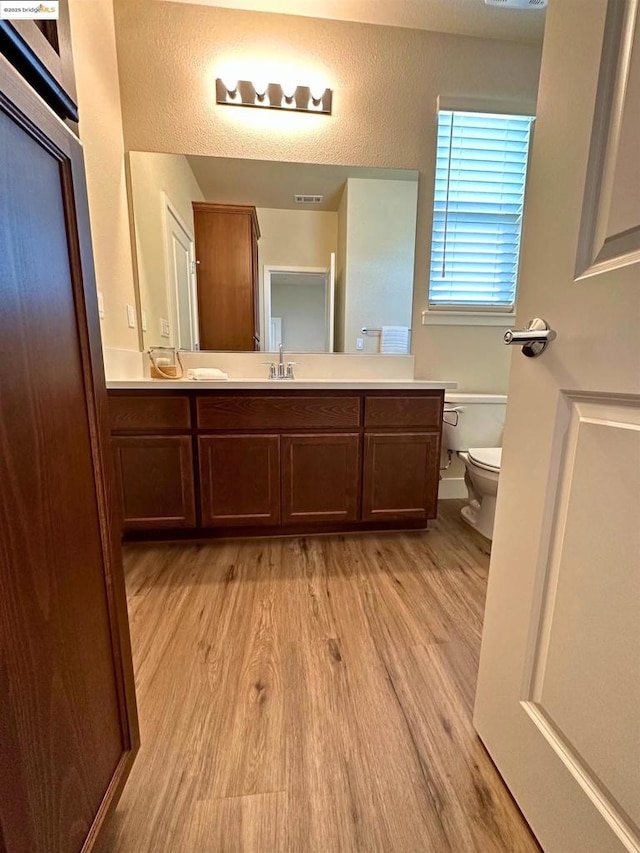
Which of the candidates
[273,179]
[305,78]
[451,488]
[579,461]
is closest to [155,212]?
[273,179]

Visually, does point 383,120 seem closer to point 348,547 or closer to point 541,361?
point 541,361

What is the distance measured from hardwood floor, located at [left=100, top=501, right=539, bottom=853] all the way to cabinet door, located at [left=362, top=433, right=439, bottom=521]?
12.1 inches

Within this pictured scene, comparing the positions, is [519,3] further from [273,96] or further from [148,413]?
[148,413]

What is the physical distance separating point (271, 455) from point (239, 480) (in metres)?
0.20

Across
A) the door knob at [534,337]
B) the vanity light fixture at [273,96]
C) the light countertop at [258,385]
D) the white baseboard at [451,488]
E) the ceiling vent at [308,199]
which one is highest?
the vanity light fixture at [273,96]

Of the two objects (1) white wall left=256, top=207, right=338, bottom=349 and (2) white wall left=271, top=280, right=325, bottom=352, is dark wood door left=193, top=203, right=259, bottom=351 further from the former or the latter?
(2) white wall left=271, top=280, right=325, bottom=352

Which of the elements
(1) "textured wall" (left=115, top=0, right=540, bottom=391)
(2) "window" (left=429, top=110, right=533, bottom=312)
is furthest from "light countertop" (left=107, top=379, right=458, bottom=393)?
(1) "textured wall" (left=115, top=0, right=540, bottom=391)

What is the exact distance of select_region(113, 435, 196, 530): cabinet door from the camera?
1732 mm

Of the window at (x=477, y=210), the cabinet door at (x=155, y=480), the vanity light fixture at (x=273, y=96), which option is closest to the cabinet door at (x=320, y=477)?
the cabinet door at (x=155, y=480)

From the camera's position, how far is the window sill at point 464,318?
2.33m

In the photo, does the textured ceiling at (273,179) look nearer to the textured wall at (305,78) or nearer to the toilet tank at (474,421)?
→ the textured wall at (305,78)

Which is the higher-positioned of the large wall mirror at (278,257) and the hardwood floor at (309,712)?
the large wall mirror at (278,257)

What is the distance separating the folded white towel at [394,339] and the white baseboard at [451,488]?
0.91m

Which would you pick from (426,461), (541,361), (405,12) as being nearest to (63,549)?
(541,361)
